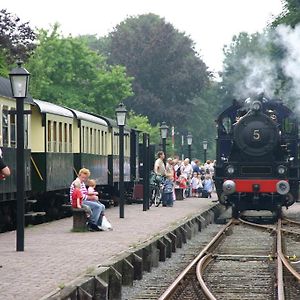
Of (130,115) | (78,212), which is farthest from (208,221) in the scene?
(130,115)

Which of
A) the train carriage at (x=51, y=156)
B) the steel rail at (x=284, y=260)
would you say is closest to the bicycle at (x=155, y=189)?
the train carriage at (x=51, y=156)

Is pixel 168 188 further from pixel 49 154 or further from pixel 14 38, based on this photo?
pixel 14 38

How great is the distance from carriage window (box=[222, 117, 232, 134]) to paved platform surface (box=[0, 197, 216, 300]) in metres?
7.99

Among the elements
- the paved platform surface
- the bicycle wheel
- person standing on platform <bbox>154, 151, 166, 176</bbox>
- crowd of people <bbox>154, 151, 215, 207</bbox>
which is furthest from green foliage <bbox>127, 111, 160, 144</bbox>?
the paved platform surface

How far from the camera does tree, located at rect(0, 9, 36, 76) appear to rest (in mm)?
47688

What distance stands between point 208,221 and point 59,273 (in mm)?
17913

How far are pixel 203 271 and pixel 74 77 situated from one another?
5374cm

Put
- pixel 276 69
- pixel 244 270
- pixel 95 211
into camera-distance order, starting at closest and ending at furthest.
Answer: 1. pixel 244 270
2. pixel 95 211
3. pixel 276 69

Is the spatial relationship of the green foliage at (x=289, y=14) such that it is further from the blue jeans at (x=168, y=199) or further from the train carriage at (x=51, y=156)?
the train carriage at (x=51, y=156)

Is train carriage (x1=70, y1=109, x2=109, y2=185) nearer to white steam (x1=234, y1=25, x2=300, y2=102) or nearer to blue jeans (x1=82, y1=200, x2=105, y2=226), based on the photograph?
white steam (x1=234, y1=25, x2=300, y2=102)

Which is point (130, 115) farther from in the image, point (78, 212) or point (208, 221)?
point (78, 212)

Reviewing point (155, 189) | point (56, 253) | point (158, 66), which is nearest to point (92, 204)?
point (56, 253)

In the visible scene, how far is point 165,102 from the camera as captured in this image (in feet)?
262

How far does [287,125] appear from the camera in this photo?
31.4m
